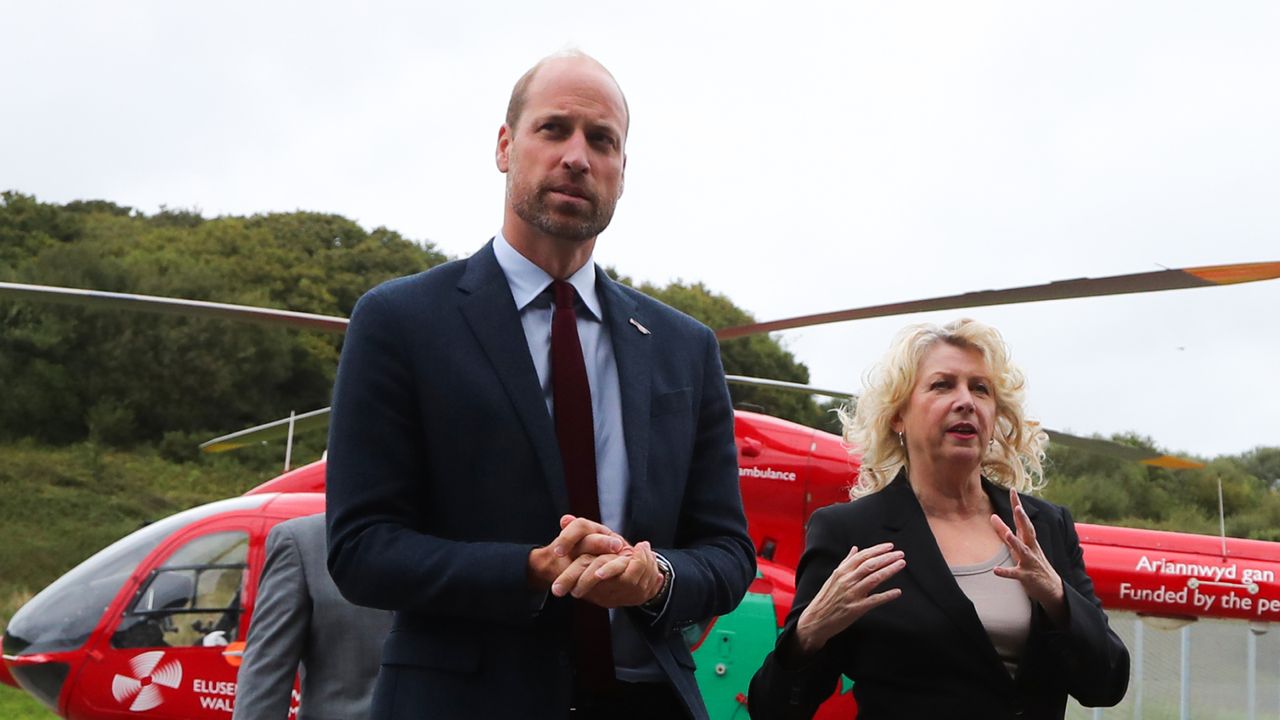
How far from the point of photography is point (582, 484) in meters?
1.83

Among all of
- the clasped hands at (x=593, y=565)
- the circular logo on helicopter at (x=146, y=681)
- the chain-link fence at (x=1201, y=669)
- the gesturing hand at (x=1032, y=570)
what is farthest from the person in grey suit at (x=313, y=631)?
the chain-link fence at (x=1201, y=669)

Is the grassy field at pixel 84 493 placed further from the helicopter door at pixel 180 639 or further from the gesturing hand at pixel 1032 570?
the gesturing hand at pixel 1032 570

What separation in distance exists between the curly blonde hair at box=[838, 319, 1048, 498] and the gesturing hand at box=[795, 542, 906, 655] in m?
0.47

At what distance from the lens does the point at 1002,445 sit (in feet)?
10.7

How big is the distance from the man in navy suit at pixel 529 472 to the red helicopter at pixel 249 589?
4.23m

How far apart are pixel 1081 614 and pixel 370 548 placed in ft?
5.71

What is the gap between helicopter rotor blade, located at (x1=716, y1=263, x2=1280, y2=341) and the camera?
3.98 m

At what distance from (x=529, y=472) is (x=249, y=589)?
17.8ft

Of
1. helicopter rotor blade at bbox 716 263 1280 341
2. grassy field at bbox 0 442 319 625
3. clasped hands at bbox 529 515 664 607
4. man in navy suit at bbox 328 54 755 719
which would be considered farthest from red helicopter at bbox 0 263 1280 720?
grassy field at bbox 0 442 319 625

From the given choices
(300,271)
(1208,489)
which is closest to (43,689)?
(1208,489)

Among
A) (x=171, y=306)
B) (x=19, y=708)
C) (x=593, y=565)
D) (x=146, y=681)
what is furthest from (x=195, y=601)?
(x=19, y=708)

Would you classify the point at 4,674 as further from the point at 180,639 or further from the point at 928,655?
the point at 928,655

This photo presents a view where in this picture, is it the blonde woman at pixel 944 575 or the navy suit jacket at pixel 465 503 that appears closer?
the navy suit jacket at pixel 465 503

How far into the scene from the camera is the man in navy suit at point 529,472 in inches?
68.1
